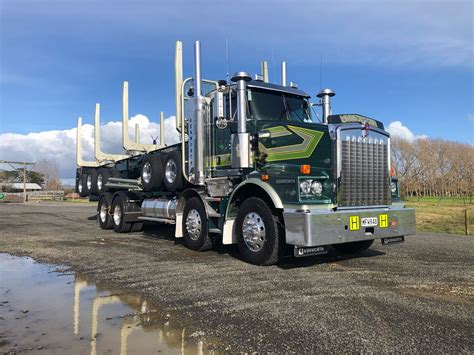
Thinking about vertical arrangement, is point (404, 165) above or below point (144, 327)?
above

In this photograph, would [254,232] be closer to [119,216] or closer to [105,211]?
[119,216]

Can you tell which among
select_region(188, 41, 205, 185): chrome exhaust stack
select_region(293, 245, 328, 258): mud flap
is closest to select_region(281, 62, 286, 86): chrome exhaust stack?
select_region(188, 41, 205, 185): chrome exhaust stack

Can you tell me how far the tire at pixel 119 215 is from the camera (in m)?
12.0

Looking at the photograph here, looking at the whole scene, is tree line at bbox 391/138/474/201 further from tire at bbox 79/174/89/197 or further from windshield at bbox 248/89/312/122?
windshield at bbox 248/89/312/122

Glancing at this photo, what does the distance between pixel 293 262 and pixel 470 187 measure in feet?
168

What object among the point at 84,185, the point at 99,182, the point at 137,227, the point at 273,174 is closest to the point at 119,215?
the point at 137,227

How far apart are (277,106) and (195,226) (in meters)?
2.90

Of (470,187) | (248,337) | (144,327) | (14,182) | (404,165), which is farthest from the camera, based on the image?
(14,182)

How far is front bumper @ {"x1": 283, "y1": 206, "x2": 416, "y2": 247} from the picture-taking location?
19.5 feet

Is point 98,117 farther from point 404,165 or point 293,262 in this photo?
point 404,165

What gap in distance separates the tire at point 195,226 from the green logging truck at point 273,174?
0.02 m

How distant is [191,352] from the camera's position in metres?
3.44

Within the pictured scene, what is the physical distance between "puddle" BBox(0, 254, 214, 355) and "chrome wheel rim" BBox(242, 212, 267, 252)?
2322 millimetres

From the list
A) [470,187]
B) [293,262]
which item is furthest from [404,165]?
[293,262]
